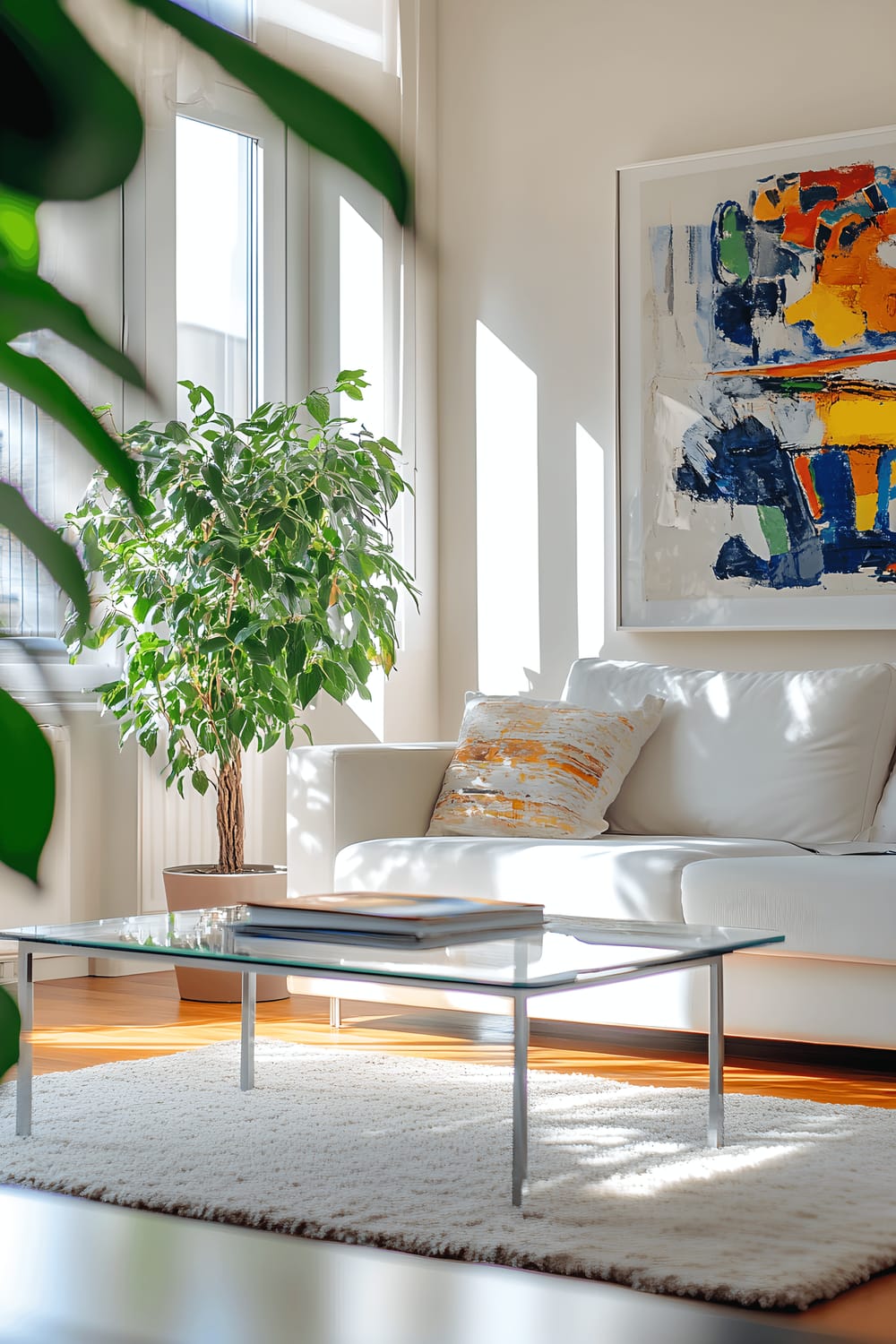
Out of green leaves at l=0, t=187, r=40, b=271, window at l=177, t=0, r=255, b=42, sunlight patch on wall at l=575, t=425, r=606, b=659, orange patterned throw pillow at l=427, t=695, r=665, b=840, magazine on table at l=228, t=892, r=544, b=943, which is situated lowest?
magazine on table at l=228, t=892, r=544, b=943

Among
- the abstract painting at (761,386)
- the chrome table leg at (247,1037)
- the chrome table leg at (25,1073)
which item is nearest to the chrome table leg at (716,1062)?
the chrome table leg at (247,1037)

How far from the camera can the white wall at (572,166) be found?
4.43 m

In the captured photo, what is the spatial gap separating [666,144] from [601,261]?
0.36 meters

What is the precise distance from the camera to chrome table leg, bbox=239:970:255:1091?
287 cm

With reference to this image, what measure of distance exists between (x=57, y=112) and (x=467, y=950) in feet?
7.11

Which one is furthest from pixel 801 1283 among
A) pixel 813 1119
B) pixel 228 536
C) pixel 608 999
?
pixel 228 536

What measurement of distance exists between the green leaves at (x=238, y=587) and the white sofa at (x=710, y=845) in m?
0.28

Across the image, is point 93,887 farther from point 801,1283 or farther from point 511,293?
point 801,1283

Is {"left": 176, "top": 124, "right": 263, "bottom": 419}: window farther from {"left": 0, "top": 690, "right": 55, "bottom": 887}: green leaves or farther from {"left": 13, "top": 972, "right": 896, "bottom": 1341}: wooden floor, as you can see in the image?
{"left": 0, "top": 690, "right": 55, "bottom": 887}: green leaves

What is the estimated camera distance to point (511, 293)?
4973 millimetres

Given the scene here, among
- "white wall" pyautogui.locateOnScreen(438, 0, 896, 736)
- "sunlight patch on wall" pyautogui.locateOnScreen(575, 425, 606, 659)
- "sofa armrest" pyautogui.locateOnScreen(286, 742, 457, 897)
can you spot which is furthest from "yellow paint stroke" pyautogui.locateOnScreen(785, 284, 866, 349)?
"sofa armrest" pyautogui.locateOnScreen(286, 742, 457, 897)

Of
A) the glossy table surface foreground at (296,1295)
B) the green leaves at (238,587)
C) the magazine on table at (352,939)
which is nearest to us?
the glossy table surface foreground at (296,1295)

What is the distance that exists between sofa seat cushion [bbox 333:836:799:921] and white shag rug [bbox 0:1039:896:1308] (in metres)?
0.36

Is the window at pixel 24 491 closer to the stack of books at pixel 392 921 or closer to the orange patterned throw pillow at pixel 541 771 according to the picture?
the stack of books at pixel 392 921
